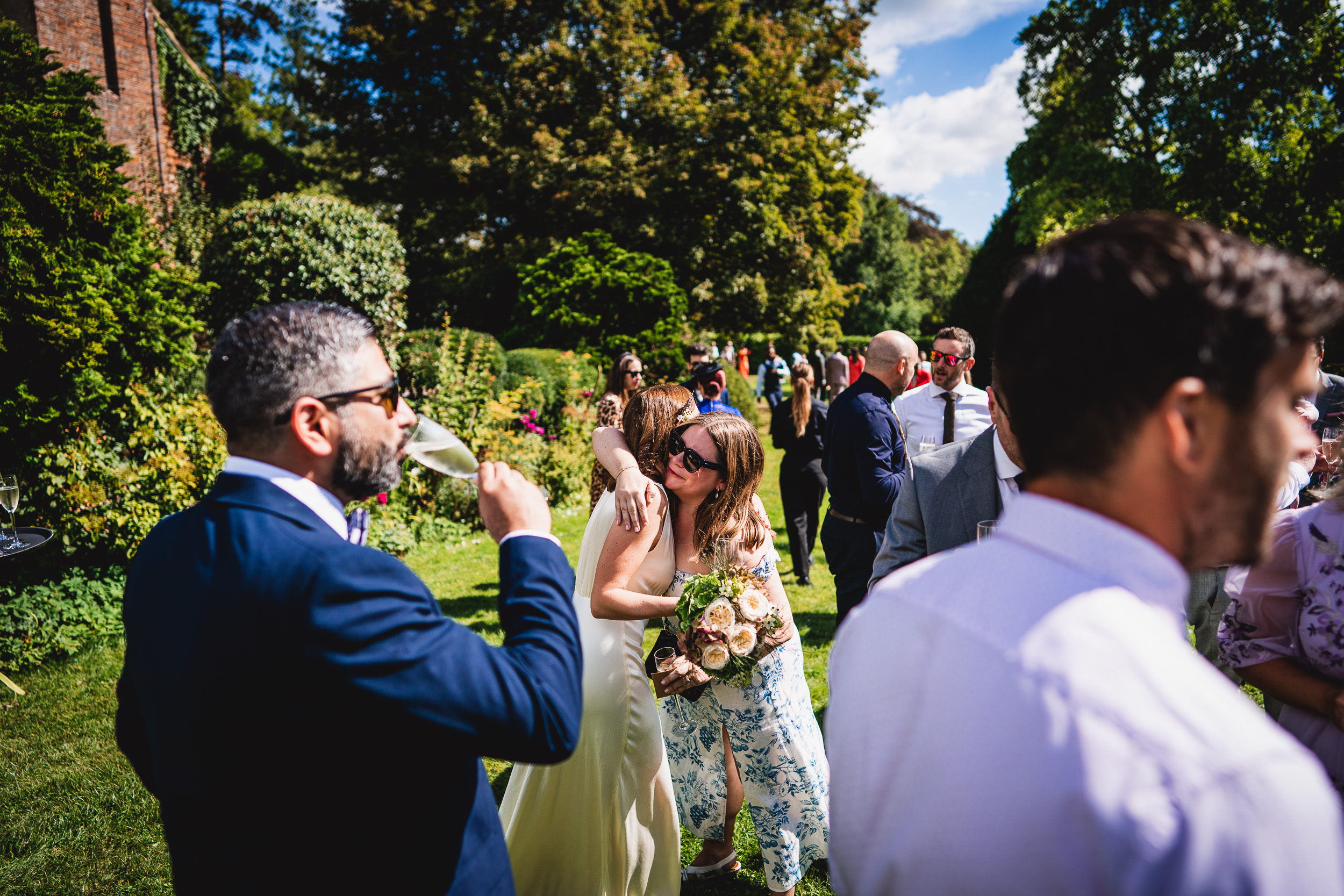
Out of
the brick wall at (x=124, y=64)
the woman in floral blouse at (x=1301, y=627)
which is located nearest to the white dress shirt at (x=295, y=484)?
the woman in floral blouse at (x=1301, y=627)

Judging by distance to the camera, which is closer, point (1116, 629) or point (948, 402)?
point (1116, 629)

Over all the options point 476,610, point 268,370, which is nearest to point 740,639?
point 268,370

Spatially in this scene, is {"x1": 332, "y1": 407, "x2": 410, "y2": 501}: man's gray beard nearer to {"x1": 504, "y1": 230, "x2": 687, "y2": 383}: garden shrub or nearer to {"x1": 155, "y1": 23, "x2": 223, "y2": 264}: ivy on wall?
{"x1": 504, "y1": 230, "x2": 687, "y2": 383}: garden shrub

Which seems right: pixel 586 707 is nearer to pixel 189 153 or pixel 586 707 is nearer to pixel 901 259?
pixel 189 153

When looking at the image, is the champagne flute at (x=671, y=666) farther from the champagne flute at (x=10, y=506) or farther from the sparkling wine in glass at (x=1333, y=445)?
the champagne flute at (x=10, y=506)

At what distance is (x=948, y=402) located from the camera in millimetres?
5691

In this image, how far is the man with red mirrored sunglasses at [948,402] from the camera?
5547 mm

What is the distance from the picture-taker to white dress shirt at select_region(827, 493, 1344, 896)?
724mm

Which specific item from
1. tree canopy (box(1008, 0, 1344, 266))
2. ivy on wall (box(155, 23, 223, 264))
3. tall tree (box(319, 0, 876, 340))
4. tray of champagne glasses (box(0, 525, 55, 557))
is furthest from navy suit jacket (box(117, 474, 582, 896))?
tree canopy (box(1008, 0, 1344, 266))

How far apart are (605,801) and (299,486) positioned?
200cm

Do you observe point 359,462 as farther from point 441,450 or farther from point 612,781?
point 612,781

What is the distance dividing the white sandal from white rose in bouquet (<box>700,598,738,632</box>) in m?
1.42

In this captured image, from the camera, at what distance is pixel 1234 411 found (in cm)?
84

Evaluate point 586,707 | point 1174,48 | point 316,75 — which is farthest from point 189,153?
point 1174,48
